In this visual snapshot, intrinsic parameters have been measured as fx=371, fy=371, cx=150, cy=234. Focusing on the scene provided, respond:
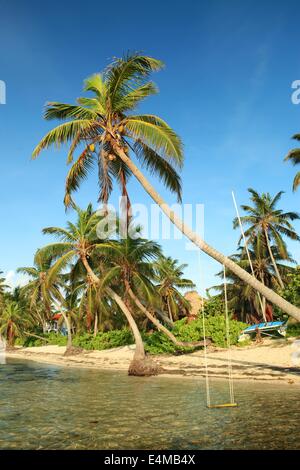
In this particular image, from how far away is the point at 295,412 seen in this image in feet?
27.8

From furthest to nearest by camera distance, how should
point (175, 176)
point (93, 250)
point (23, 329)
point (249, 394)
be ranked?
1. point (23, 329)
2. point (93, 250)
3. point (175, 176)
4. point (249, 394)

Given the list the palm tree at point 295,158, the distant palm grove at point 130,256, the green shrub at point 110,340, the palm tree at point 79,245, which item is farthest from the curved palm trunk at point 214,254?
the green shrub at point 110,340

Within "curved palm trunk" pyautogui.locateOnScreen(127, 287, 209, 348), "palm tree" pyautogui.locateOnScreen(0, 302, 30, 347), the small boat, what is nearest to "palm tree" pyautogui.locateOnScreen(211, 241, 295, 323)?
the small boat

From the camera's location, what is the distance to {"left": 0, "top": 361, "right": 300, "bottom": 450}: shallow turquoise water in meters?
6.52

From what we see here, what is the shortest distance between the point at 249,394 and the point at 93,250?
15.1 m

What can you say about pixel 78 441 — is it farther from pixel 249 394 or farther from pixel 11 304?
pixel 11 304

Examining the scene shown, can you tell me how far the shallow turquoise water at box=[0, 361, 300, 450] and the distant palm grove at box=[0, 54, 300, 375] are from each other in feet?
9.30

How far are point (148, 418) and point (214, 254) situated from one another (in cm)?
458

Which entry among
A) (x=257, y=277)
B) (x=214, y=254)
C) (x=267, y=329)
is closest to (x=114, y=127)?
(x=214, y=254)

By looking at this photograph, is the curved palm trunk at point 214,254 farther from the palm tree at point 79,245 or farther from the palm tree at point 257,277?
the palm tree at point 257,277

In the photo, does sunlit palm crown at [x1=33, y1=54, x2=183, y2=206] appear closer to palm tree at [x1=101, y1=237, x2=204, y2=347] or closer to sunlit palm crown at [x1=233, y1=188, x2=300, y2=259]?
palm tree at [x1=101, y1=237, x2=204, y2=347]

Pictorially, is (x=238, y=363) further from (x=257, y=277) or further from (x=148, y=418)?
(x=257, y=277)

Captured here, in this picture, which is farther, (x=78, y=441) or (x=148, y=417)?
(x=148, y=417)
